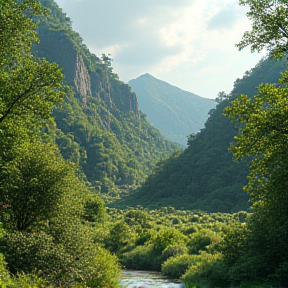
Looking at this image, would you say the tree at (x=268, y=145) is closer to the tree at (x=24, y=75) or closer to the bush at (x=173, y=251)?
the tree at (x=24, y=75)

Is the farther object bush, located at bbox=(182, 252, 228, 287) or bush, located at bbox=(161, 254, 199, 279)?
bush, located at bbox=(161, 254, 199, 279)

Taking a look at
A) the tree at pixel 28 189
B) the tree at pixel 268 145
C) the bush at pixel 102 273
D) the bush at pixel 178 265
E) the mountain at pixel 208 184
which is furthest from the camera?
the mountain at pixel 208 184

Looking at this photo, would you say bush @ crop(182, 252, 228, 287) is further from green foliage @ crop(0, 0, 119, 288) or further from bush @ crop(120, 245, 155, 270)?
bush @ crop(120, 245, 155, 270)

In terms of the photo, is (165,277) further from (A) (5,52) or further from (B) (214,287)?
(A) (5,52)

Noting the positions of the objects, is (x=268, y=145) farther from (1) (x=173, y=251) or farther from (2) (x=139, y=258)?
(2) (x=139, y=258)

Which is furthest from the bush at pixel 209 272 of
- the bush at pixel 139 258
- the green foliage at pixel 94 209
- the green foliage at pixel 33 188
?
the green foliage at pixel 94 209

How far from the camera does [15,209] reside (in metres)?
31.8

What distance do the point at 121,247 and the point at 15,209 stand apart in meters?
46.0

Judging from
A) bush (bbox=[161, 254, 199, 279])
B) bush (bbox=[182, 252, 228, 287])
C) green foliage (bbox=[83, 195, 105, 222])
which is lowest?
Answer: bush (bbox=[161, 254, 199, 279])

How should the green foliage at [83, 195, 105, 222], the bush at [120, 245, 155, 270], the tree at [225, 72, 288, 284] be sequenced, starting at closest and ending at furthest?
the tree at [225, 72, 288, 284] < the bush at [120, 245, 155, 270] < the green foliage at [83, 195, 105, 222]

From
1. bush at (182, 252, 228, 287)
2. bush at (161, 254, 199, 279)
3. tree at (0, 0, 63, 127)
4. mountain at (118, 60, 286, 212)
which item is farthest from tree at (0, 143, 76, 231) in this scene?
mountain at (118, 60, 286, 212)

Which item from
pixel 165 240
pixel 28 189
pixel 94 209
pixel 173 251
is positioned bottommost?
pixel 173 251

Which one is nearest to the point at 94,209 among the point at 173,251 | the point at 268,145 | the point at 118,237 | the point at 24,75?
the point at 118,237

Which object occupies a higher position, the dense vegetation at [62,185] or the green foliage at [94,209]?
the dense vegetation at [62,185]
